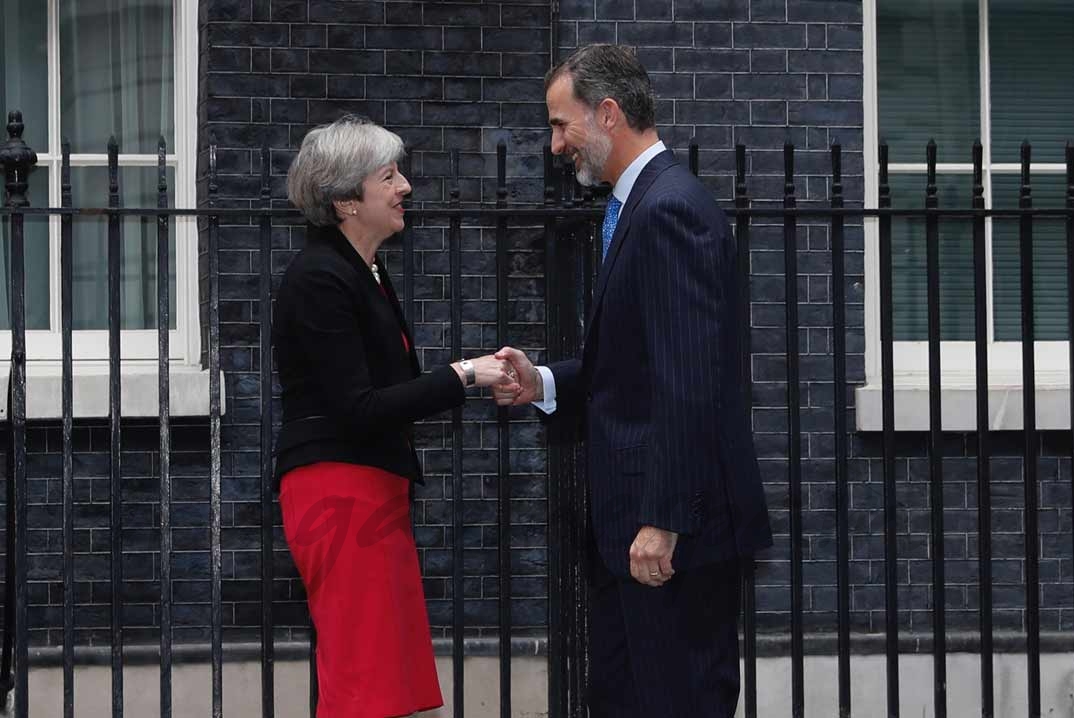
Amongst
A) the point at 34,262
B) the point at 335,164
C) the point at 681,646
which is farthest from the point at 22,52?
the point at 681,646

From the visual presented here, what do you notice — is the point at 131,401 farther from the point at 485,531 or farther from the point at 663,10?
the point at 663,10

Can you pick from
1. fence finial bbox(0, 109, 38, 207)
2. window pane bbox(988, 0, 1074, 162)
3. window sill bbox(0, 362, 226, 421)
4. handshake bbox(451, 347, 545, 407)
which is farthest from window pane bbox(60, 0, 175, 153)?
window pane bbox(988, 0, 1074, 162)

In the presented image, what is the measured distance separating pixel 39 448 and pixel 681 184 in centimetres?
361

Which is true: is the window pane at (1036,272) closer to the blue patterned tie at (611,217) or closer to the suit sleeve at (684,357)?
the blue patterned tie at (611,217)

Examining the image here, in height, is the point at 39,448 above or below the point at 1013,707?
above

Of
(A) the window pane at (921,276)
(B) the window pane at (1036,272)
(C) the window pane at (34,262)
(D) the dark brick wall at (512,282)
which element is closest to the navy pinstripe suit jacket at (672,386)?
(D) the dark brick wall at (512,282)

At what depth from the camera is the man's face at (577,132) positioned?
12.6 ft

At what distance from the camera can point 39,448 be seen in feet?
20.9

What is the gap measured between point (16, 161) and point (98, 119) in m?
2.41

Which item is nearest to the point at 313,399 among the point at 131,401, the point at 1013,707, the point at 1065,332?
the point at 131,401

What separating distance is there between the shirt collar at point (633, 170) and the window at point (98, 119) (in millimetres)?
3210

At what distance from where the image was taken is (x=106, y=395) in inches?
247

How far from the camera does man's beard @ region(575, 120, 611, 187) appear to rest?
152 inches

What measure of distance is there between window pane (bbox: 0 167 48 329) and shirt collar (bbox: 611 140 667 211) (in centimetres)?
357
